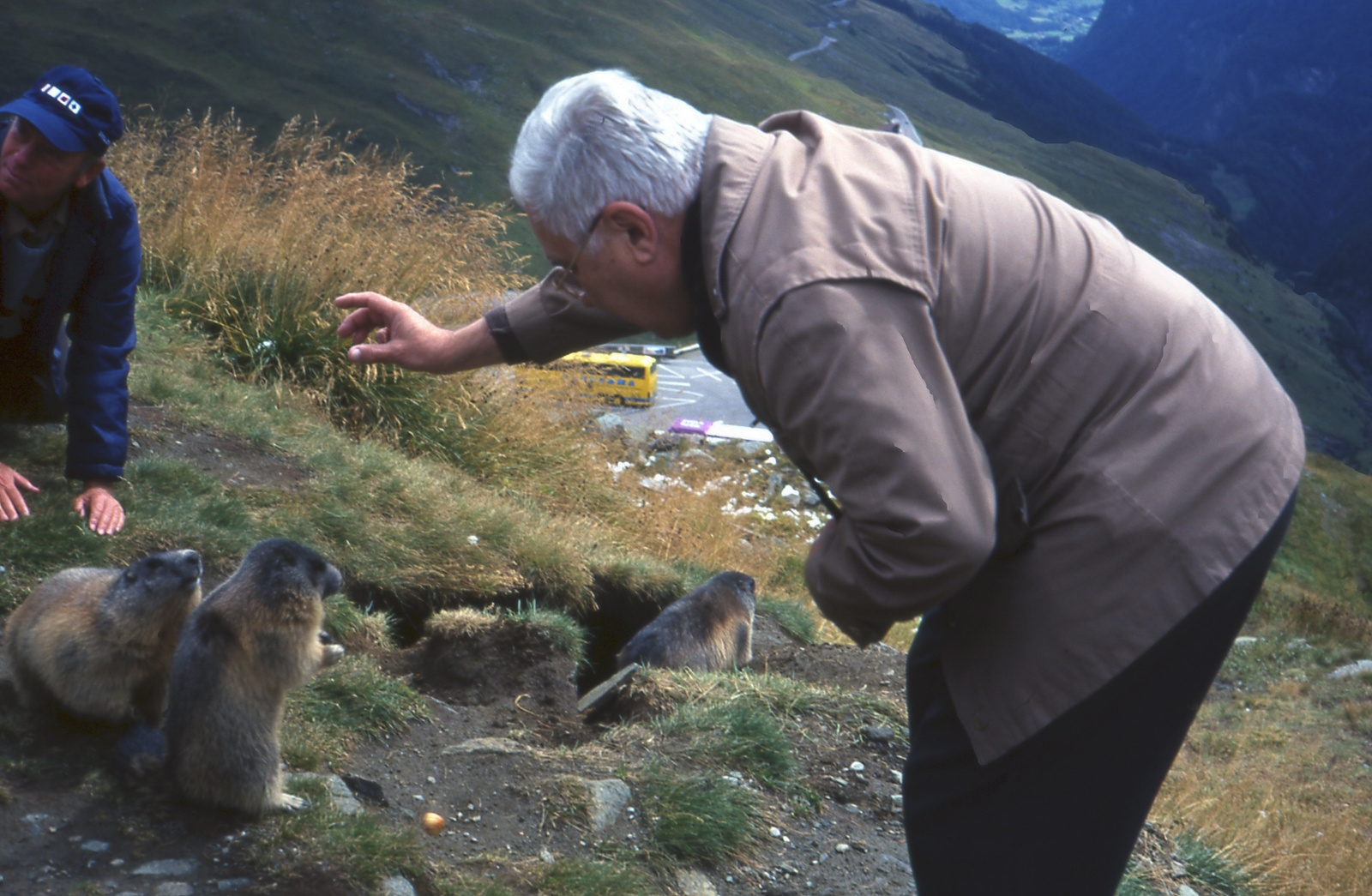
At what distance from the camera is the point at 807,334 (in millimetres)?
1502

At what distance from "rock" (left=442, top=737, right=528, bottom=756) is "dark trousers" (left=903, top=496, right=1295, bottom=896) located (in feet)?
6.99

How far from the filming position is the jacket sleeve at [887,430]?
147 cm

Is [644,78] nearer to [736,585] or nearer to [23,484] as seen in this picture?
[736,585]

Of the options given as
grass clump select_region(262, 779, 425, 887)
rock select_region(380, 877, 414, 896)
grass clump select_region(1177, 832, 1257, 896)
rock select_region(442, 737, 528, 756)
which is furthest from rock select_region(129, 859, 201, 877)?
grass clump select_region(1177, 832, 1257, 896)

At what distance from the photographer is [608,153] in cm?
166

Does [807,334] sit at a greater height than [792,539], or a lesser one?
greater

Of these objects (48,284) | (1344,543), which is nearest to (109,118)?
(48,284)

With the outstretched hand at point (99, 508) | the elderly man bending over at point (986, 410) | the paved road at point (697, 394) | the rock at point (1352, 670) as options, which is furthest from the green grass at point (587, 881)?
the paved road at point (697, 394)

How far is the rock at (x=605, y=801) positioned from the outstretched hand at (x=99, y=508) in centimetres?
235

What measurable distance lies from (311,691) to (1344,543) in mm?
31756

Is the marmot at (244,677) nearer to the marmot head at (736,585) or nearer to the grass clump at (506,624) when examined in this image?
the grass clump at (506,624)

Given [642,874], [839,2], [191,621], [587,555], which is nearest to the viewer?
[191,621]

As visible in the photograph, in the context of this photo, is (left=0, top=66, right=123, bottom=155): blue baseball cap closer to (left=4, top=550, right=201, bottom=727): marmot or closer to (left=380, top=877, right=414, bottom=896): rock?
(left=4, top=550, right=201, bottom=727): marmot

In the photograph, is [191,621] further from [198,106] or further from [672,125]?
[198,106]
